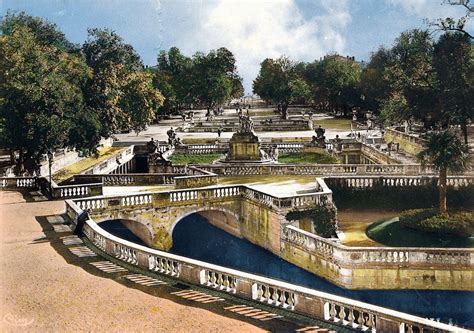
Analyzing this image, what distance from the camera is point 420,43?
176 ft

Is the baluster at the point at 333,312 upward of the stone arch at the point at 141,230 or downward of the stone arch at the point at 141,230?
upward

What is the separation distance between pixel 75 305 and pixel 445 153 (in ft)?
73.8

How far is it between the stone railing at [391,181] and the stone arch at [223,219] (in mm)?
7020

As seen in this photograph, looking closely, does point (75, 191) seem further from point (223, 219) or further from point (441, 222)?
point (441, 222)

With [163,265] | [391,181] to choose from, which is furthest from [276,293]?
[391,181]

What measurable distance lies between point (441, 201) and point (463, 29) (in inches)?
630

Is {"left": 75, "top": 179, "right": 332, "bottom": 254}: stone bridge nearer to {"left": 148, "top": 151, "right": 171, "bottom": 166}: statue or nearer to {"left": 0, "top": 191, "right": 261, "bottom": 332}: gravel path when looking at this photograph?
{"left": 0, "top": 191, "right": 261, "bottom": 332}: gravel path

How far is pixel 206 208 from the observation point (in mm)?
32875

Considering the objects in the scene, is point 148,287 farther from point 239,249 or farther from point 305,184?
point 305,184

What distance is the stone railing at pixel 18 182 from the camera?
3516 centimetres

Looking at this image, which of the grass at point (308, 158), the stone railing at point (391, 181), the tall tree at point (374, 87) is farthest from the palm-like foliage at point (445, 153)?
the tall tree at point (374, 87)

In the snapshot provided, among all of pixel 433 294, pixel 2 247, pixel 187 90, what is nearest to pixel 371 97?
pixel 187 90

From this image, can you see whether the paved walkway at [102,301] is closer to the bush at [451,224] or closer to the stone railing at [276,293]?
the stone railing at [276,293]

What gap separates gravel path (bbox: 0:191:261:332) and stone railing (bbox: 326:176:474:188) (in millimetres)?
21490
